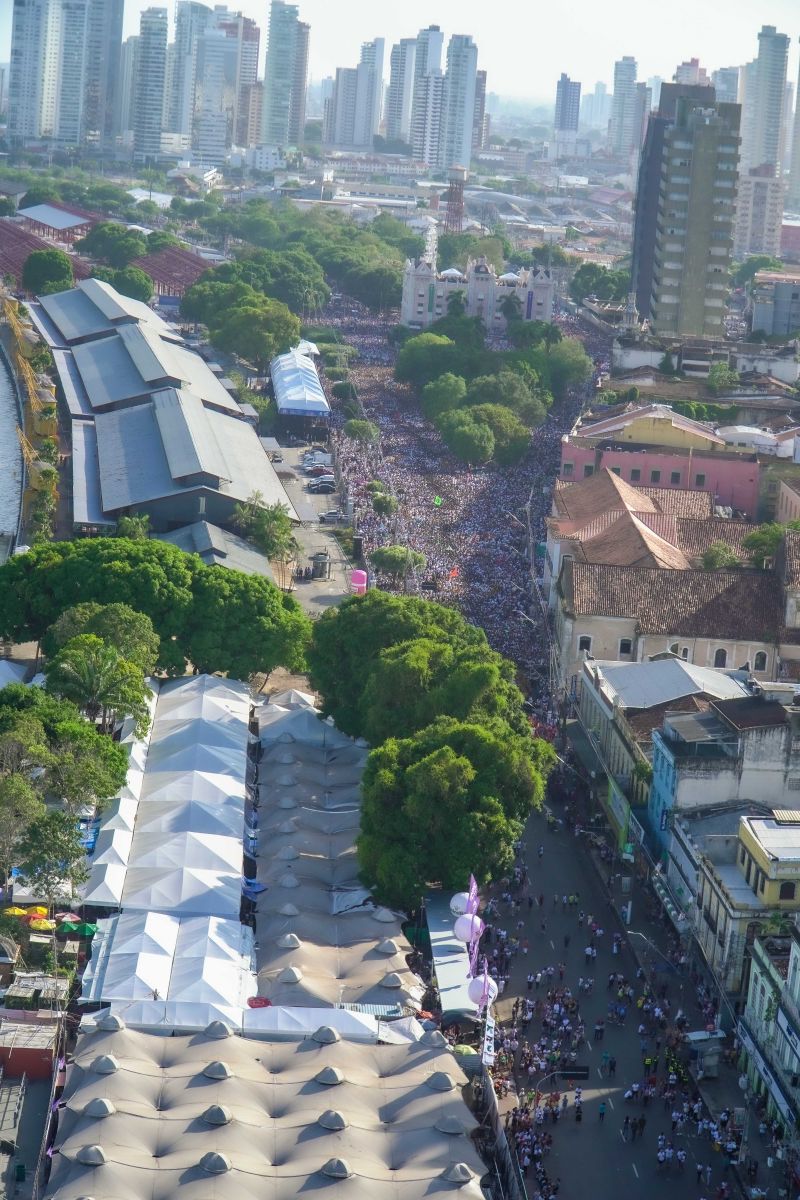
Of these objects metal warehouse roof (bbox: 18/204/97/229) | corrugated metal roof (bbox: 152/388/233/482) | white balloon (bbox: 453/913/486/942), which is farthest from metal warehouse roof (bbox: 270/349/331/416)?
metal warehouse roof (bbox: 18/204/97/229)

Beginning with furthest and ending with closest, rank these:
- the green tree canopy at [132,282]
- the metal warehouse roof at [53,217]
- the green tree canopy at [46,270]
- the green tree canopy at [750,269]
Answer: the green tree canopy at [750,269], the metal warehouse roof at [53,217], the green tree canopy at [132,282], the green tree canopy at [46,270]

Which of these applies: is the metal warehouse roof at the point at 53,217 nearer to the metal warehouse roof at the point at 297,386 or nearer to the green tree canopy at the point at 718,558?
the metal warehouse roof at the point at 297,386

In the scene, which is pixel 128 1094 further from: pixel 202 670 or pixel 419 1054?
pixel 202 670

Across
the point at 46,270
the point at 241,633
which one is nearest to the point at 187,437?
the point at 241,633

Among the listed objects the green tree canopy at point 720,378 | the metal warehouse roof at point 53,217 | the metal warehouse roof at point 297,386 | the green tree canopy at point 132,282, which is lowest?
the metal warehouse roof at point 297,386

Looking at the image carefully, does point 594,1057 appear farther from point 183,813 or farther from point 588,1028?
point 183,813

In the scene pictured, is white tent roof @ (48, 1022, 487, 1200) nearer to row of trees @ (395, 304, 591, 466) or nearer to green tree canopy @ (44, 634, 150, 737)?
green tree canopy @ (44, 634, 150, 737)

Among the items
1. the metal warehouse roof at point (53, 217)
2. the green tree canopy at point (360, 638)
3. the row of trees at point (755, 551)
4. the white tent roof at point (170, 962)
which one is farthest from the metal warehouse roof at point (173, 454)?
the metal warehouse roof at point (53, 217)
